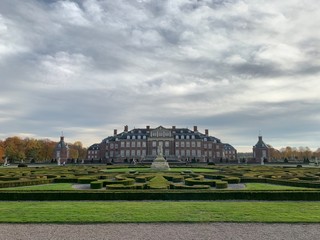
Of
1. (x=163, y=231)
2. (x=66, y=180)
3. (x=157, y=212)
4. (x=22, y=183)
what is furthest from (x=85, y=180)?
(x=163, y=231)

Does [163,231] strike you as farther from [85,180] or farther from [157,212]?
[85,180]

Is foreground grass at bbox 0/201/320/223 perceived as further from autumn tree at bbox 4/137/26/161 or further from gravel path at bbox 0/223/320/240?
autumn tree at bbox 4/137/26/161

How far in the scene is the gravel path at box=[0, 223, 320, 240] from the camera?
7734mm

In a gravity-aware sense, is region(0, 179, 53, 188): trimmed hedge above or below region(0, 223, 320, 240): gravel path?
above

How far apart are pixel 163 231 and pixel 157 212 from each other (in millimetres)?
1931

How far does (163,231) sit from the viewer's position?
820cm

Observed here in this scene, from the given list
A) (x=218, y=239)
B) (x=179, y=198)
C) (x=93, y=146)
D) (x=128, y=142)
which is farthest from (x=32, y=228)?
(x=93, y=146)

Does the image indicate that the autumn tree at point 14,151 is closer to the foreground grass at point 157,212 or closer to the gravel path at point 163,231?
the foreground grass at point 157,212

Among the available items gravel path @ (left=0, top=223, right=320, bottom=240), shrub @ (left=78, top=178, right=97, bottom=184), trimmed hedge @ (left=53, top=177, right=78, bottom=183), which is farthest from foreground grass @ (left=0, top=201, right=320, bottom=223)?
trimmed hedge @ (left=53, top=177, right=78, bottom=183)

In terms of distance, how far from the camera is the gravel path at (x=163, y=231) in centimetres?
773

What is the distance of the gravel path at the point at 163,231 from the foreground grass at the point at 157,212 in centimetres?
42

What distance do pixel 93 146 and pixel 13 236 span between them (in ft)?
302

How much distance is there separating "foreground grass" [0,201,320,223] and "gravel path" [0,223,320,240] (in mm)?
422

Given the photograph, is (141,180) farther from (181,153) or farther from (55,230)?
(181,153)
